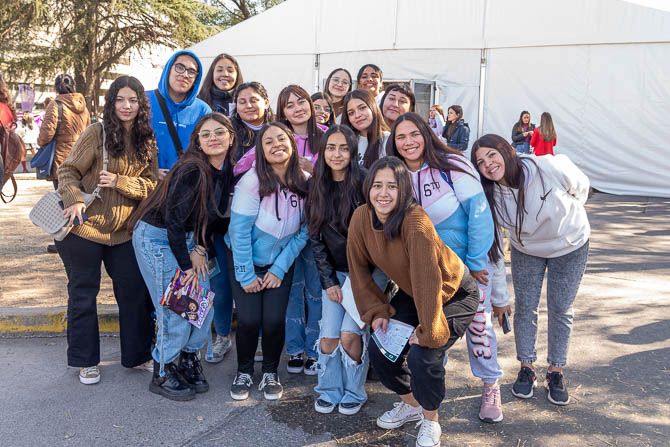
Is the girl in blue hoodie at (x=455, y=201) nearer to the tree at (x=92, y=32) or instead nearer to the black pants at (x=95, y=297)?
the black pants at (x=95, y=297)

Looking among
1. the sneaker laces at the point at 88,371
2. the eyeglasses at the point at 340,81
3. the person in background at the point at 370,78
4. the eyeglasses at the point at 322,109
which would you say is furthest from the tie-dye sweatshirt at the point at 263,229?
the person in background at the point at 370,78

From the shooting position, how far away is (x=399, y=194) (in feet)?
9.98

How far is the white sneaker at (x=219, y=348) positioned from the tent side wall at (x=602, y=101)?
11.6 metres

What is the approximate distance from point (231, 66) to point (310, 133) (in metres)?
1.07

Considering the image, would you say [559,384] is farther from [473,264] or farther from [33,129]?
[33,129]

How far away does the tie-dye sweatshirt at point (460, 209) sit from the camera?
3.30 m

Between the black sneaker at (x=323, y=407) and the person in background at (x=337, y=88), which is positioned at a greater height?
the person in background at (x=337, y=88)

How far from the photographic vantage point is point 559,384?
12.3 feet

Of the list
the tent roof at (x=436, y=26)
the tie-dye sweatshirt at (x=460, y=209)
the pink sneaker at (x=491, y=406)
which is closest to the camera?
the tie-dye sweatshirt at (x=460, y=209)

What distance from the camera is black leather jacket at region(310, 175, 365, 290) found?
3574mm

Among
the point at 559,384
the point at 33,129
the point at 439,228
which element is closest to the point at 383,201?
the point at 439,228

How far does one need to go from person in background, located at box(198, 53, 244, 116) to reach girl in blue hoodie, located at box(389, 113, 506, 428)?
6.22 ft

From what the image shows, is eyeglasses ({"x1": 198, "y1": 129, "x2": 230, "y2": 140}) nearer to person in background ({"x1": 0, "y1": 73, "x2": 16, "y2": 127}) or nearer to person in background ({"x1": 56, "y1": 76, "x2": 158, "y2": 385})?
person in background ({"x1": 56, "y1": 76, "x2": 158, "y2": 385})

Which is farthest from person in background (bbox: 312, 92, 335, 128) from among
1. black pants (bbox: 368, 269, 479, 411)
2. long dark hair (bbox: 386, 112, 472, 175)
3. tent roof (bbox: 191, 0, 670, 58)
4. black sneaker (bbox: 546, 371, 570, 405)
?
tent roof (bbox: 191, 0, 670, 58)
